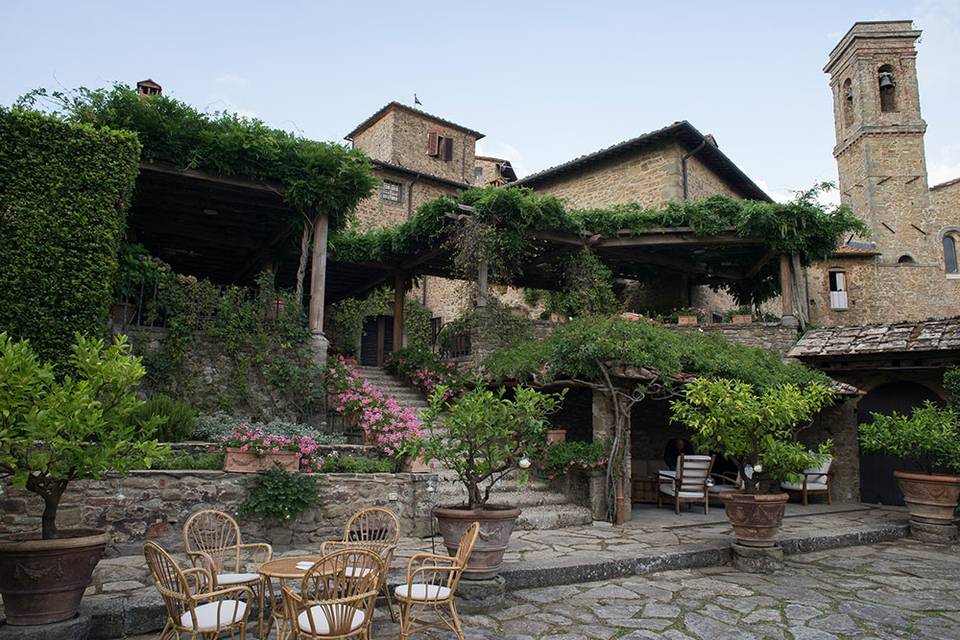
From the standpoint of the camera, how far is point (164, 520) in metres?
5.99

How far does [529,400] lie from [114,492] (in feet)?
13.1

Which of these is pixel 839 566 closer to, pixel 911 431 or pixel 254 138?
pixel 911 431

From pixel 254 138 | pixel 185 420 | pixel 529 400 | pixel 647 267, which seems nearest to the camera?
pixel 529 400

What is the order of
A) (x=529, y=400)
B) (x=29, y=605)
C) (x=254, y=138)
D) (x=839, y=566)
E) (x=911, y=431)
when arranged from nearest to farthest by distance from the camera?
(x=29, y=605)
(x=529, y=400)
(x=839, y=566)
(x=911, y=431)
(x=254, y=138)

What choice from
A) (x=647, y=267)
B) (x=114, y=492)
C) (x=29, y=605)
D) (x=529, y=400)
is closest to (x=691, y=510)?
(x=529, y=400)

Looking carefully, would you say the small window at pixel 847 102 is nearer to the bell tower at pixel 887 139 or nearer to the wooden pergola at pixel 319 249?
the bell tower at pixel 887 139

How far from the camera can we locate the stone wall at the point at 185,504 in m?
5.65

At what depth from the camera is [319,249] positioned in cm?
Answer: 975

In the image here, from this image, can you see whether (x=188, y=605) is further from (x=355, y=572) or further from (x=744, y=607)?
(x=744, y=607)

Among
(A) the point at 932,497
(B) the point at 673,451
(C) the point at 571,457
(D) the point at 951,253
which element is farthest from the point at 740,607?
(D) the point at 951,253

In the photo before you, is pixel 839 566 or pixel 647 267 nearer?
pixel 839 566

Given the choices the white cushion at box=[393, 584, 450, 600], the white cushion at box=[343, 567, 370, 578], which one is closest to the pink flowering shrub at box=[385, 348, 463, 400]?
the white cushion at box=[393, 584, 450, 600]

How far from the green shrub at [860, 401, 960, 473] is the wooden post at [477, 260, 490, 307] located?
20.5 feet

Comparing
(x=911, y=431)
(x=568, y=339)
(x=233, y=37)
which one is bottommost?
(x=911, y=431)
